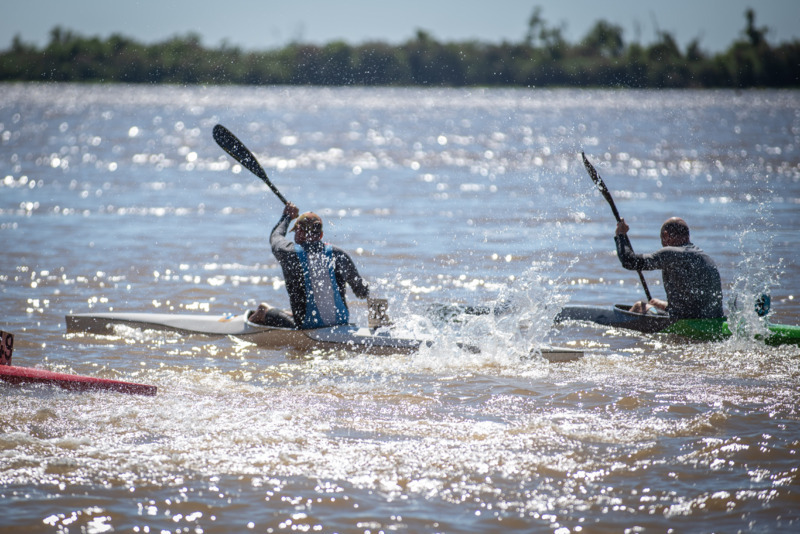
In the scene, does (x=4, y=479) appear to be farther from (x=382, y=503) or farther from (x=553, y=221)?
(x=553, y=221)

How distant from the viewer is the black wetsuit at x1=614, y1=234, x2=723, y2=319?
26.3 feet

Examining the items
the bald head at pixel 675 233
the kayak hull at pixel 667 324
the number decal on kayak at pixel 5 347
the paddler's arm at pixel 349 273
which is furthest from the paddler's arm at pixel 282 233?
the bald head at pixel 675 233

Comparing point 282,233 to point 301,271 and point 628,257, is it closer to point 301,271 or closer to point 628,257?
point 301,271

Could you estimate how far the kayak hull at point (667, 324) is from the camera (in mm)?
7777

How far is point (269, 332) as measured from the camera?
26.3 feet

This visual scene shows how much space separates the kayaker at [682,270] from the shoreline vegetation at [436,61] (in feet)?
319

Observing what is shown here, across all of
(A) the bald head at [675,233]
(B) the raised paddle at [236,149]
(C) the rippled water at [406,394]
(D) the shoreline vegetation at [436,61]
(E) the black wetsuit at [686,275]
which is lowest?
(C) the rippled water at [406,394]

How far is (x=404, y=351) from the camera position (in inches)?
297

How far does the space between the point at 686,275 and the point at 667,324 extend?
50cm

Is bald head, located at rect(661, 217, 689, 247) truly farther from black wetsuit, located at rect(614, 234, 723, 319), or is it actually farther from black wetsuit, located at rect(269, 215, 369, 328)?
black wetsuit, located at rect(269, 215, 369, 328)

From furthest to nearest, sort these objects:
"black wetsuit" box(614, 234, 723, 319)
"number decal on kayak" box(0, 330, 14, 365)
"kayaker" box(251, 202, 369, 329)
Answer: "black wetsuit" box(614, 234, 723, 319) → "kayaker" box(251, 202, 369, 329) → "number decal on kayak" box(0, 330, 14, 365)

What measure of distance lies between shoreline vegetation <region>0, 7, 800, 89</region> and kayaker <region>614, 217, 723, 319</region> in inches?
3827

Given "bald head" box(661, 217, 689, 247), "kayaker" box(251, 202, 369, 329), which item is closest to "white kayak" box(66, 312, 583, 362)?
"kayaker" box(251, 202, 369, 329)

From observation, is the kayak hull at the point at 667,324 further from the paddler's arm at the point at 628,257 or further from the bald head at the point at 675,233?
the bald head at the point at 675,233
